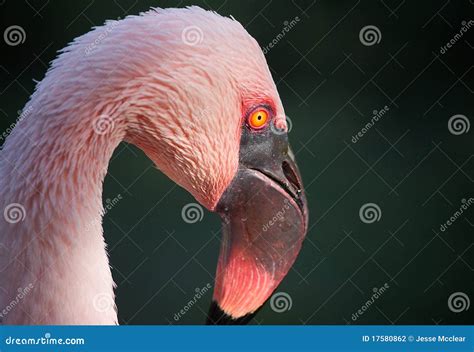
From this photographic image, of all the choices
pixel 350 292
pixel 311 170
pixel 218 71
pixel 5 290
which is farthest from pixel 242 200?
pixel 350 292

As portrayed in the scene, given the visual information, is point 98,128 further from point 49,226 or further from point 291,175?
point 291,175

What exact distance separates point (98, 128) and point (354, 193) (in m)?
1.85

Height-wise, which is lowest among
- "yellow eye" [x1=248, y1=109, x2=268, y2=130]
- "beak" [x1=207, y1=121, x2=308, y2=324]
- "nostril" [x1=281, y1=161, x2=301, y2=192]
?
"beak" [x1=207, y1=121, x2=308, y2=324]

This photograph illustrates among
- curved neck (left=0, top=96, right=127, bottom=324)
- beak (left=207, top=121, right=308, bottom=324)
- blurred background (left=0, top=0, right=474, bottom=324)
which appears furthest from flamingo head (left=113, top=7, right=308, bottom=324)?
blurred background (left=0, top=0, right=474, bottom=324)

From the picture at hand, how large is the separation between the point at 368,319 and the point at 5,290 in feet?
6.93

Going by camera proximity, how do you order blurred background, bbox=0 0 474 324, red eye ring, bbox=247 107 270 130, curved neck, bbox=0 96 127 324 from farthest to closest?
blurred background, bbox=0 0 474 324, red eye ring, bbox=247 107 270 130, curved neck, bbox=0 96 127 324

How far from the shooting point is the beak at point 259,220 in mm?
1306

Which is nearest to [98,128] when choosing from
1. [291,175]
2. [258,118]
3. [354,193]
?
[258,118]

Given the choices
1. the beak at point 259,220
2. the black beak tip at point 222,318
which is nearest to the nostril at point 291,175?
the beak at point 259,220

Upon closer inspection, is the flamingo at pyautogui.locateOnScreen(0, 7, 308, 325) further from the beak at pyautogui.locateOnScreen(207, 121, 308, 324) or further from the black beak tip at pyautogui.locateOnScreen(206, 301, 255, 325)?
the black beak tip at pyautogui.locateOnScreen(206, 301, 255, 325)

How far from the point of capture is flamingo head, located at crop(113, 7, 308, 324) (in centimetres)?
115

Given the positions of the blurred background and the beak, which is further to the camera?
the blurred background

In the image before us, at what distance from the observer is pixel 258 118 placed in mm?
1260

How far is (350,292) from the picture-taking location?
2.83 metres
